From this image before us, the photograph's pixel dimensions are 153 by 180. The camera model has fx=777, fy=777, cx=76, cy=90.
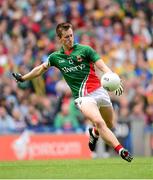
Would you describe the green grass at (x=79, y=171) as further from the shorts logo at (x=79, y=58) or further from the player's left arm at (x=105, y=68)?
the shorts logo at (x=79, y=58)

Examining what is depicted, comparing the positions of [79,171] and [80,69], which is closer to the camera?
[79,171]

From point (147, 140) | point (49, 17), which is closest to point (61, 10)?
point (49, 17)

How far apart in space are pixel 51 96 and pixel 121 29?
418cm

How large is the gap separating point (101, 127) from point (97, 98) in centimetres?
85

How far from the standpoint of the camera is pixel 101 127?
40.1ft

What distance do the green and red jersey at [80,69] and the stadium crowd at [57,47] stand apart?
6185mm

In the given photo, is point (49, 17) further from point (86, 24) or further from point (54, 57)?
point (54, 57)

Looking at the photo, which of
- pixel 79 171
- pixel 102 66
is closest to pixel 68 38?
pixel 102 66

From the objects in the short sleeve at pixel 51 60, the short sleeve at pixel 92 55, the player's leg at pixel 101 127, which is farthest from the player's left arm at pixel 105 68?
the short sleeve at pixel 51 60

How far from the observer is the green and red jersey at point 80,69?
12930mm

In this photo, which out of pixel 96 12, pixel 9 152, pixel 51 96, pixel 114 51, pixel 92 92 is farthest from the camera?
pixel 96 12

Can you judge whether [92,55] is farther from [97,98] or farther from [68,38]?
[97,98]

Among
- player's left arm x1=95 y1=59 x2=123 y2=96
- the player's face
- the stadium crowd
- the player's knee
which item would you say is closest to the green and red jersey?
the player's face

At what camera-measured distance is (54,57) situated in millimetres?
13250
